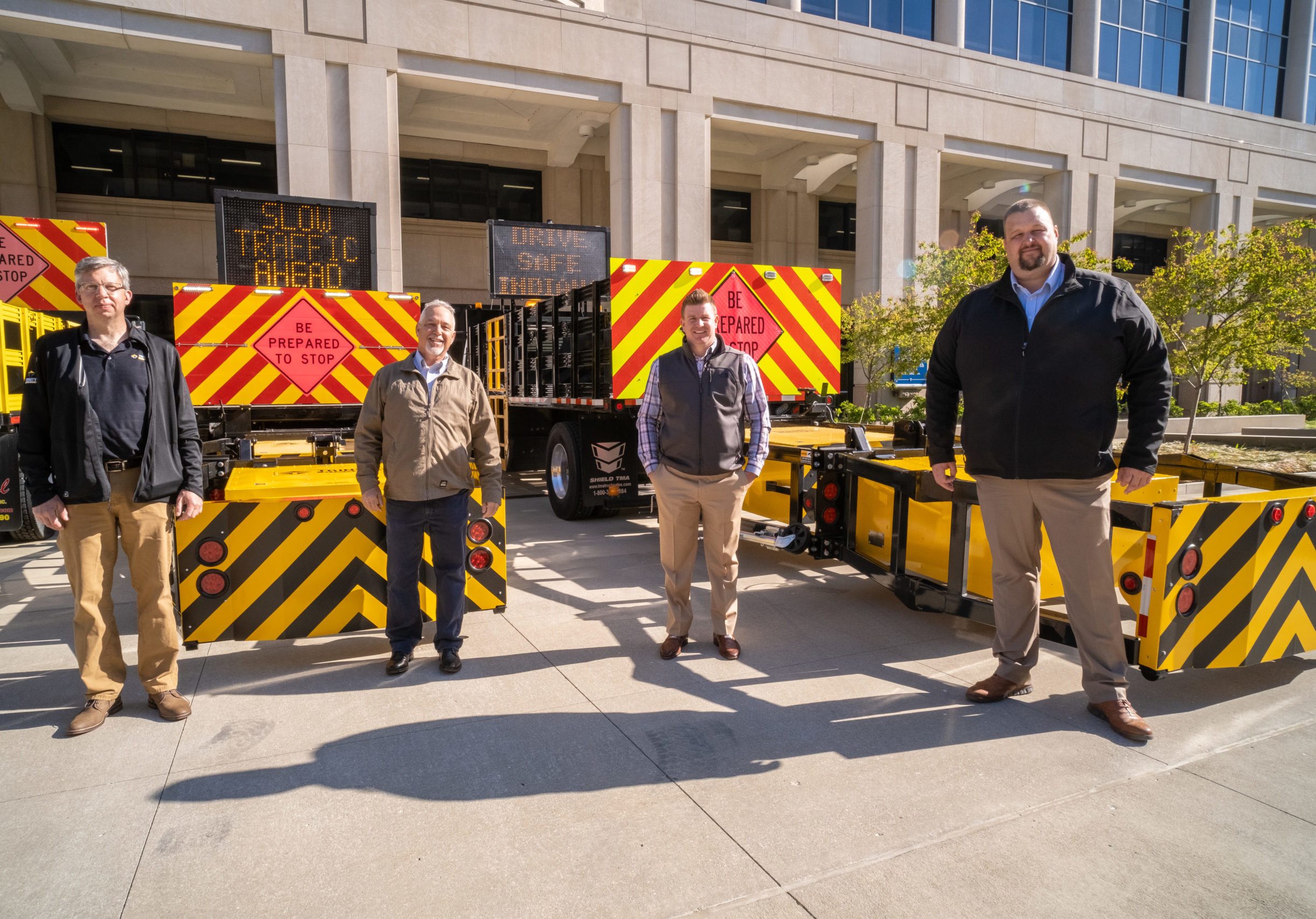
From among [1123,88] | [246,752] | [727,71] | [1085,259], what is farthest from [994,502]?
[1123,88]

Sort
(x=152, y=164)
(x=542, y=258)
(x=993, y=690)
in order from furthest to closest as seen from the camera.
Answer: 1. (x=152, y=164)
2. (x=542, y=258)
3. (x=993, y=690)

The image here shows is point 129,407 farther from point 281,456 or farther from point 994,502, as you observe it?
point 994,502

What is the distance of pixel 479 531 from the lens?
466 centimetres

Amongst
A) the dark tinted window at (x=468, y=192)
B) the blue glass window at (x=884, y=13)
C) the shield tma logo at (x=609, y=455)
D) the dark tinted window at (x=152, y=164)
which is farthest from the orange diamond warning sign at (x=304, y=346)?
the blue glass window at (x=884, y=13)

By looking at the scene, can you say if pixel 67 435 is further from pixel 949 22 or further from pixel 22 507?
pixel 949 22

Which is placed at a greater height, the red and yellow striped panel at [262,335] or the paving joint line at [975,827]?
the red and yellow striped panel at [262,335]

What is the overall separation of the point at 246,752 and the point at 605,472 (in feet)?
17.3

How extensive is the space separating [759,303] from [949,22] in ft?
60.9

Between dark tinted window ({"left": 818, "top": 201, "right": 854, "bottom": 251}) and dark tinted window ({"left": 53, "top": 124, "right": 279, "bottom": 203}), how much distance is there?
664 inches

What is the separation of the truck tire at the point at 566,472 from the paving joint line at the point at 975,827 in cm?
588

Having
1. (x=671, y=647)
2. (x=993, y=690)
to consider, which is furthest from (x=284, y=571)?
(x=993, y=690)

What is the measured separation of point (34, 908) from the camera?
2.36m

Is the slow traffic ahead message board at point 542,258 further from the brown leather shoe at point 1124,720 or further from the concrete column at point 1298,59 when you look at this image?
the concrete column at point 1298,59

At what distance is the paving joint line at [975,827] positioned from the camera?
7.87ft
